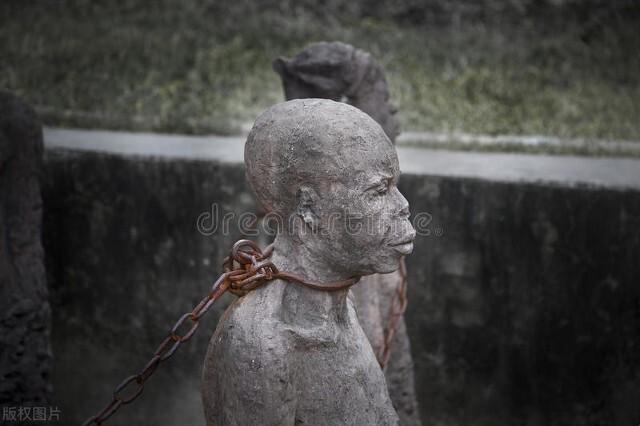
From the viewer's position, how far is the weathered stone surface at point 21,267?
11.9 feet

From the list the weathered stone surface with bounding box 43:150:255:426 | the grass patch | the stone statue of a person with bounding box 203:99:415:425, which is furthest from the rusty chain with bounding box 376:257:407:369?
the grass patch

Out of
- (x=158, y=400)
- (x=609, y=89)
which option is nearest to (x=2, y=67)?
(x=158, y=400)

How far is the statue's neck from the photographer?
7.41 feet

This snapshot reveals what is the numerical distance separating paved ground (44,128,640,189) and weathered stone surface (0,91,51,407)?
1.24m

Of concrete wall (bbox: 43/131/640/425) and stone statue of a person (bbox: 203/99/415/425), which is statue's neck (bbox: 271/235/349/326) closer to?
stone statue of a person (bbox: 203/99/415/425)

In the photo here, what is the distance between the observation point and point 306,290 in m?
2.27

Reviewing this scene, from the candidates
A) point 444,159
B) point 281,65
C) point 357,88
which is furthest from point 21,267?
point 444,159

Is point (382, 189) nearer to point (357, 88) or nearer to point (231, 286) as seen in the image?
point (231, 286)

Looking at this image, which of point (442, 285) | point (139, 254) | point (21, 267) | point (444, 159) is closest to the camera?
point (21, 267)

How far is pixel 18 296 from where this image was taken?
3674mm

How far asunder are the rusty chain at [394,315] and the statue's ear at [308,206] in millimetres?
894

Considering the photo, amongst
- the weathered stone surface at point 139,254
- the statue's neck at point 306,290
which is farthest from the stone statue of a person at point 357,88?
the weathered stone surface at point 139,254

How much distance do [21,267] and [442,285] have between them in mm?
2173

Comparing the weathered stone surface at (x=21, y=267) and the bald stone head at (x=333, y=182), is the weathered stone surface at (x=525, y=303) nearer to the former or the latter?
the weathered stone surface at (x=21, y=267)
